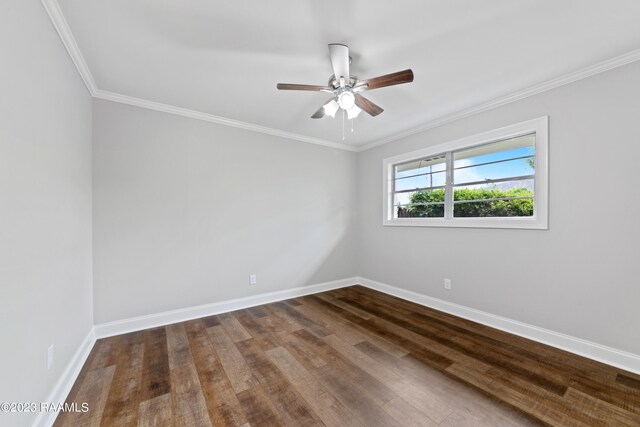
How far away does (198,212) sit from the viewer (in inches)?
119

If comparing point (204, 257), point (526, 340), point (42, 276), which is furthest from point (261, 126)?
point (526, 340)

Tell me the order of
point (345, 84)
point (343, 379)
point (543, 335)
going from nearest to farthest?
point (343, 379)
point (345, 84)
point (543, 335)

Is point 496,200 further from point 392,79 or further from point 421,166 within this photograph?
point 392,79

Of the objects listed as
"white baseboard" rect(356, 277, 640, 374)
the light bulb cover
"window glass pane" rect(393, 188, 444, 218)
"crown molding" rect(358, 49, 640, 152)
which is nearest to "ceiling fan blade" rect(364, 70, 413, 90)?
the light bulb cover

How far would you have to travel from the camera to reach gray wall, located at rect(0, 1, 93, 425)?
111 centimetres

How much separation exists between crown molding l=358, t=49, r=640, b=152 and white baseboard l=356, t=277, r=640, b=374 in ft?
7.52

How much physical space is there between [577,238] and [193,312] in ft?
13.1

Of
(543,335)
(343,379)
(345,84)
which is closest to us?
(343,379)

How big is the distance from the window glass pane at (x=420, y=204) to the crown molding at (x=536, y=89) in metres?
0.89

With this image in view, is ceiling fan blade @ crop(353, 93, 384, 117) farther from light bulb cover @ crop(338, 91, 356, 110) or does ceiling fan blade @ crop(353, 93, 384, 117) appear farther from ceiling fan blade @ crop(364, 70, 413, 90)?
ceiling fan blade @ crop(364, 70, 413, 90)

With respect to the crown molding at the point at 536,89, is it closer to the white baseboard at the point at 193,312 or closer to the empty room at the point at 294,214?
the empty room at the point at 294,214

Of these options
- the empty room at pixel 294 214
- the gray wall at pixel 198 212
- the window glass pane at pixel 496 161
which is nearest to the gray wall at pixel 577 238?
the empty room at pixel 294 214

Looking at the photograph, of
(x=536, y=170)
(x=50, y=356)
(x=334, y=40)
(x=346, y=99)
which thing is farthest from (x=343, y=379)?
(x=536, y=170)

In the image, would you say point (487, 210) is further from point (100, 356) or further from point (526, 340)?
point (100, 356)
